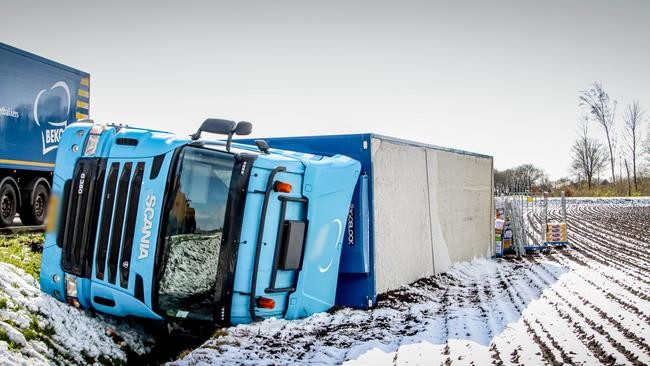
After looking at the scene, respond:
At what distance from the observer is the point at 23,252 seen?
7.51 metres

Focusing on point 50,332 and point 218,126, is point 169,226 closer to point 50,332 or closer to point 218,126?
point 218,126

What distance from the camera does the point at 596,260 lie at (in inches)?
499

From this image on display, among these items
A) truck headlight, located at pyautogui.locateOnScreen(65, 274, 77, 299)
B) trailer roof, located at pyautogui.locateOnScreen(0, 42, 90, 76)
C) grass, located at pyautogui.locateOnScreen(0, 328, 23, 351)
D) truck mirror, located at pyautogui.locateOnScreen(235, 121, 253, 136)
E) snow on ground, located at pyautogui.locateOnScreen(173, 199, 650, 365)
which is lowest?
snow on ground, located at pyautogui.locateOnScreen(173, 199, 650, 365)

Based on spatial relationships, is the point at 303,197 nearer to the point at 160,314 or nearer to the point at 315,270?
the point at 315,270

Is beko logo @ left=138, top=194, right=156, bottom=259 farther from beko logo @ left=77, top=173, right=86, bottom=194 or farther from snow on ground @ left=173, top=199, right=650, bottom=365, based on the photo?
snow on ground @ left=173, top=199, right=650, bottom=365

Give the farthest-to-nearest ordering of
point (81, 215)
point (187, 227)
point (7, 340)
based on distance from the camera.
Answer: point (81, 215) → point (187, 227) → point (7, 340)

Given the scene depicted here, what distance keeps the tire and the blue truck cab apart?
6.58 meters

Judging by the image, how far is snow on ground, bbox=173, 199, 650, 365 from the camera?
5.11m

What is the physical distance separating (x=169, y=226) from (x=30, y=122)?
23.8 feet

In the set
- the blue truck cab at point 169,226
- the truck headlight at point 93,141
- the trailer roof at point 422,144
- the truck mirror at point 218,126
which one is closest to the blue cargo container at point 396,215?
the trailer roof at point 422,144

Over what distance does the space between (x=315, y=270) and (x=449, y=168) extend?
5.45m

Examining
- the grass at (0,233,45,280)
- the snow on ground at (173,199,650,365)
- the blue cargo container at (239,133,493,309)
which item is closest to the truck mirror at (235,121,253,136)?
the snow on ground at (173,199,650,365)

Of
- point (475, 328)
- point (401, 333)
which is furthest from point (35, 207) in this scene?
point (475, 328)

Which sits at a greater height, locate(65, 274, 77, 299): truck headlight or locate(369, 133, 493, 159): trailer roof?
locate(369, 133, 493, 159): trailer roof
